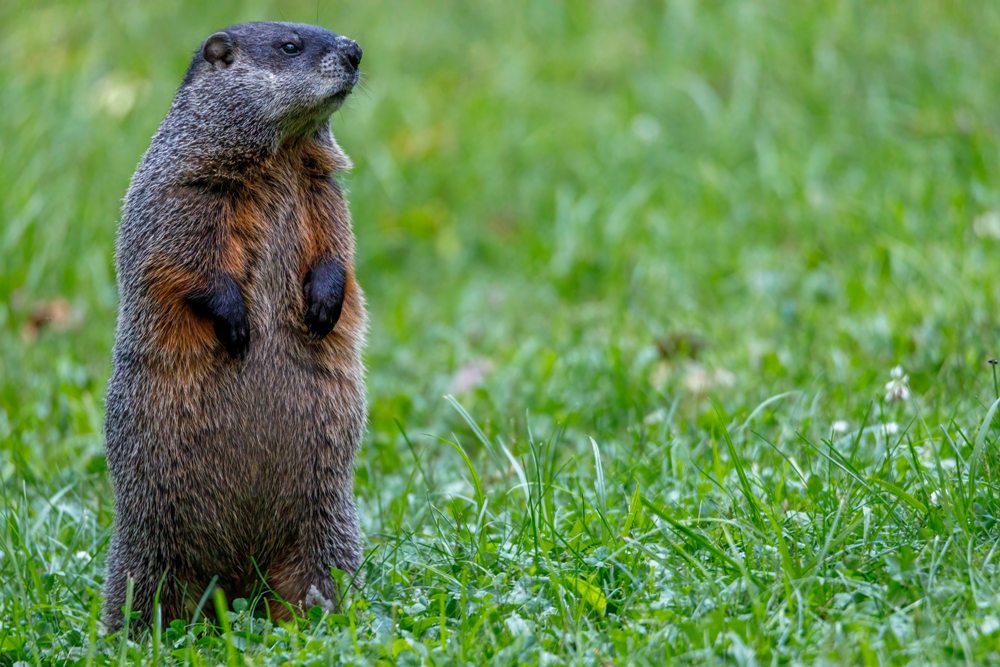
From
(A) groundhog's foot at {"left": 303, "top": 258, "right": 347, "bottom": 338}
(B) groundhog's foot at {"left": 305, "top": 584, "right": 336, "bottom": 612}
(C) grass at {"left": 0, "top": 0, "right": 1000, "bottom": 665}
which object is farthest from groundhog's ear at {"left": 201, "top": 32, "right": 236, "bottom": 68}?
(B) groundhog's foot at {"left": 305, "top": 584, "right": 336, "bottom": 612}

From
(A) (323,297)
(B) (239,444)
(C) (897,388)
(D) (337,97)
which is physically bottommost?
(C) (897,388)

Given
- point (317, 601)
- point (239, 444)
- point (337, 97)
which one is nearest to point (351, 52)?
point (337, 97)

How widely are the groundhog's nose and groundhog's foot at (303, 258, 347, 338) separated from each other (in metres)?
0.62

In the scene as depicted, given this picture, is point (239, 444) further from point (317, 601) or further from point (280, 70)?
point (280, 70)

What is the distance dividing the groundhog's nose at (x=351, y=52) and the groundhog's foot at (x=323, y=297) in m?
0.62

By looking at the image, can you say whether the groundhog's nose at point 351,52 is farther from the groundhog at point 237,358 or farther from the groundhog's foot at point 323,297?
the groundhog's foot at point 323,297

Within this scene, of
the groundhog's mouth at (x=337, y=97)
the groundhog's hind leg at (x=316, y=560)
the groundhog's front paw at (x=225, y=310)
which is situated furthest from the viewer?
the groundhog's mouth at (x=337, y=97)

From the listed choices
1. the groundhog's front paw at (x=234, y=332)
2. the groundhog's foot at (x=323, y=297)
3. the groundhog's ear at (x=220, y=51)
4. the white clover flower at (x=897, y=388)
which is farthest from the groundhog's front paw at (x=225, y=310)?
the white clover flower at (x=897, y=388)

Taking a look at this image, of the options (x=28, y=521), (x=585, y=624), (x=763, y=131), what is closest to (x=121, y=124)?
(x=763, y=131)

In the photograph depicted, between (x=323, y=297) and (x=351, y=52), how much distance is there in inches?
30.0

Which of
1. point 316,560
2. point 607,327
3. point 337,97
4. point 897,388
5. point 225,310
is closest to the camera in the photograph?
point 225,310

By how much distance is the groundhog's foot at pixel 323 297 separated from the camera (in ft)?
12.3

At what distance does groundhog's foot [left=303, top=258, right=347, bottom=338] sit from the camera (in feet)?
12.3

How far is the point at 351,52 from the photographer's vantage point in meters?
3.90
